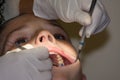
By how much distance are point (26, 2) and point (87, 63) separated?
637 mm

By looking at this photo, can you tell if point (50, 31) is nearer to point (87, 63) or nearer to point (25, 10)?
point (25, 10)

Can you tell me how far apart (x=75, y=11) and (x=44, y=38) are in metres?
0.20

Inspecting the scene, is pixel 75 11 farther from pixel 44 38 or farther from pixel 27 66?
pixel 27 66

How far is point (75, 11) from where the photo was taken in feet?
4.29

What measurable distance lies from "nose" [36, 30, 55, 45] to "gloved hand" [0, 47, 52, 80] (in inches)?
6.1

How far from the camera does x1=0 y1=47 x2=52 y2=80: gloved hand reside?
3.66ft

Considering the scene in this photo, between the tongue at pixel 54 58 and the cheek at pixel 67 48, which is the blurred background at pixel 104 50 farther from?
the tongue at pixel 54 58

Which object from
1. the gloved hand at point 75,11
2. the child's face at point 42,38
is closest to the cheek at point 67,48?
the child's face at point 42,38

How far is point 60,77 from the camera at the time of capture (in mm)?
1274

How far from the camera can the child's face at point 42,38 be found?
132 cm

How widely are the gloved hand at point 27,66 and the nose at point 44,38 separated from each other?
0.15 metres

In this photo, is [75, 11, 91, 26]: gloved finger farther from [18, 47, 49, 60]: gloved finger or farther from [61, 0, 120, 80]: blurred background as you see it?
[61, 0, 120, 80]: blurred background

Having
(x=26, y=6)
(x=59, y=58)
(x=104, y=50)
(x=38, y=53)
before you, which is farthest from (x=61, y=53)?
(x=104, y=50)

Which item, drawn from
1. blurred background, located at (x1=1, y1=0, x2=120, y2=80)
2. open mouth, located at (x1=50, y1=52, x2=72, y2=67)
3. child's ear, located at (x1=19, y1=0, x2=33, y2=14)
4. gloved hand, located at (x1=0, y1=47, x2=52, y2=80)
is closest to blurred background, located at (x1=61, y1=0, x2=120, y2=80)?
blurred background, located at (x1=1, y1=0, x2=120, y2=80)
